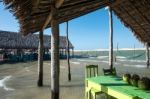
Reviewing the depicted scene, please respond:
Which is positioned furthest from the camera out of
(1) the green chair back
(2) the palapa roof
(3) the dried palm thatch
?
(3) the dried palm thatch

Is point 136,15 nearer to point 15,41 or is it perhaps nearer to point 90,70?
point 90,70

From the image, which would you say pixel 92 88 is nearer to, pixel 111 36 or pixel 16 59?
pixel 111 36

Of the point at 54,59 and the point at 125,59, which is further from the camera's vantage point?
the point at 125,59

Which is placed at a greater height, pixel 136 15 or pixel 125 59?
pixel 136 15

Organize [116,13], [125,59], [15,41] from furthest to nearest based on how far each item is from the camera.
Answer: [125,59]
[15,41]
[116,13]

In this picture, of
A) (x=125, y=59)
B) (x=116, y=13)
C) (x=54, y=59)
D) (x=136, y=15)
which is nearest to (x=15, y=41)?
(x=125, y=59)

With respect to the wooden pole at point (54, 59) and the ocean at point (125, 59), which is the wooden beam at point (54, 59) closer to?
the wooden pole at point (54, 59)

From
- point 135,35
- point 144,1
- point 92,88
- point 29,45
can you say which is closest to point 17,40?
point 29,45

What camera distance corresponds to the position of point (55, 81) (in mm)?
6324

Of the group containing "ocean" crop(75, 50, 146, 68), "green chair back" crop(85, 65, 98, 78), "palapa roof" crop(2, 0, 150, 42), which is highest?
"palapa roof" crop(2, 0, 150, 42)

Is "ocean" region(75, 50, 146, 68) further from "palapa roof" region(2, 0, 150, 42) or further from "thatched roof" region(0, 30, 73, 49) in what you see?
"palapa roof" region(2, 0, 150, 42)

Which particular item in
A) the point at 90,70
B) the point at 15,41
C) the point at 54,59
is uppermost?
the point at 15,41

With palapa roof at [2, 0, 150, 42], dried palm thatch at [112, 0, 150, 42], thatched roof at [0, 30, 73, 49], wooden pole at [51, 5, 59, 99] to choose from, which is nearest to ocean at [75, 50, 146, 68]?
thatched roof at [0, 30, 73, 49]

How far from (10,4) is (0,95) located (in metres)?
5.55
